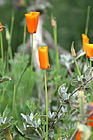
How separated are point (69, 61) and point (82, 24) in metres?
1.57

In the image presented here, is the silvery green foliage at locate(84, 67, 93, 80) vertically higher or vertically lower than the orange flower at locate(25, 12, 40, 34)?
lower

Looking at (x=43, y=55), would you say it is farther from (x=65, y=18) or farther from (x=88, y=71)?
(x=65, y=18)

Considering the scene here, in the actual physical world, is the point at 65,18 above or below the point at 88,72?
below

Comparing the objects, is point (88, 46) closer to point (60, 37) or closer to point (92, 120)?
point (92, 120)

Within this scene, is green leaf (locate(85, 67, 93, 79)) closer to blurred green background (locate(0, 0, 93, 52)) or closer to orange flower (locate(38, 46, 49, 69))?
orange flower (locate(38, 46, 49, 69))

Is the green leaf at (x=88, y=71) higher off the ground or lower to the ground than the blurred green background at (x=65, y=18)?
higher

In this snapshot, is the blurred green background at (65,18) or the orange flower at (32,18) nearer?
the orange flower at (32,18)

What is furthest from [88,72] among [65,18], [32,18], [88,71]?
[65,18]

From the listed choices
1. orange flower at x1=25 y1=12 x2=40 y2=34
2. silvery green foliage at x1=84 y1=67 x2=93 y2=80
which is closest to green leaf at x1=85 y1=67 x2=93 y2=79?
silvery green foliage at x1=84 y1=67 x2=93 y2=80

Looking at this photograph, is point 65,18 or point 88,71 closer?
point 88,71

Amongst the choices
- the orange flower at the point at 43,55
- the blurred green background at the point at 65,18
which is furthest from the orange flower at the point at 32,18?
the blurred green background at the point at 65,18

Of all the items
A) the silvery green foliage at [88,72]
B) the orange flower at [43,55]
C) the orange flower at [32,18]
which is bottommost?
the silvery green foliage at [88,72]

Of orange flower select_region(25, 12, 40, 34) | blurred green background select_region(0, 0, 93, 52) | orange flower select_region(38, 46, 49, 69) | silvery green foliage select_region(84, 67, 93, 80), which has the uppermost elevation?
orange flower select_region(25, 12, 40, 34)

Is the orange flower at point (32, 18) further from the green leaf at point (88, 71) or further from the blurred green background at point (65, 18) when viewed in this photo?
the blurred green background at point (65, 18)
